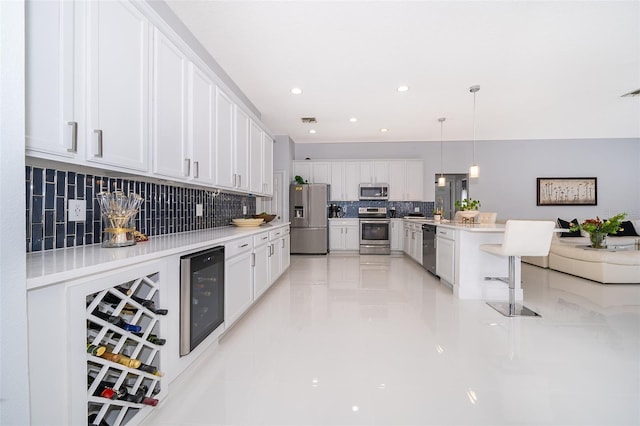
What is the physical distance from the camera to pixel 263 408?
1.66 metres

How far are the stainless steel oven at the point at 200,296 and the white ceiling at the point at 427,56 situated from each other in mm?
2148

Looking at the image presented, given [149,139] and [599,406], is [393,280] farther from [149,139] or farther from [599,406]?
[149,139]

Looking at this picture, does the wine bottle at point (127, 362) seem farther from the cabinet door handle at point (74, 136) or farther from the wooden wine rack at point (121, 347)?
the cabinet door handle at point (74, 136)

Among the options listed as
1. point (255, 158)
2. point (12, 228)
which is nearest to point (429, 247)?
point (255, 158)

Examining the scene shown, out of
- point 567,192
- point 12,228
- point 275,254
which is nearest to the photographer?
point 12,228

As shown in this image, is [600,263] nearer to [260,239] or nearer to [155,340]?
[260,239]

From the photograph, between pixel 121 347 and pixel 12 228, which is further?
pixel 121 347

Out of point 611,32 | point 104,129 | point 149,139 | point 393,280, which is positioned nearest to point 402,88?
point 611,32

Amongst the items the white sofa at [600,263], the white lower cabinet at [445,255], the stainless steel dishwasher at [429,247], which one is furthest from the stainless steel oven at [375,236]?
the white sofa at [600,263]

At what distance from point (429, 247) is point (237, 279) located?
11.2ft

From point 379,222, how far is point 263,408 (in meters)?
5.88

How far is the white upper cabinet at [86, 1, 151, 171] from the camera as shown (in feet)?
5.03

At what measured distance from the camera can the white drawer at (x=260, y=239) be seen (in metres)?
3.18

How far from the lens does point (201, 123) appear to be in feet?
8.84
